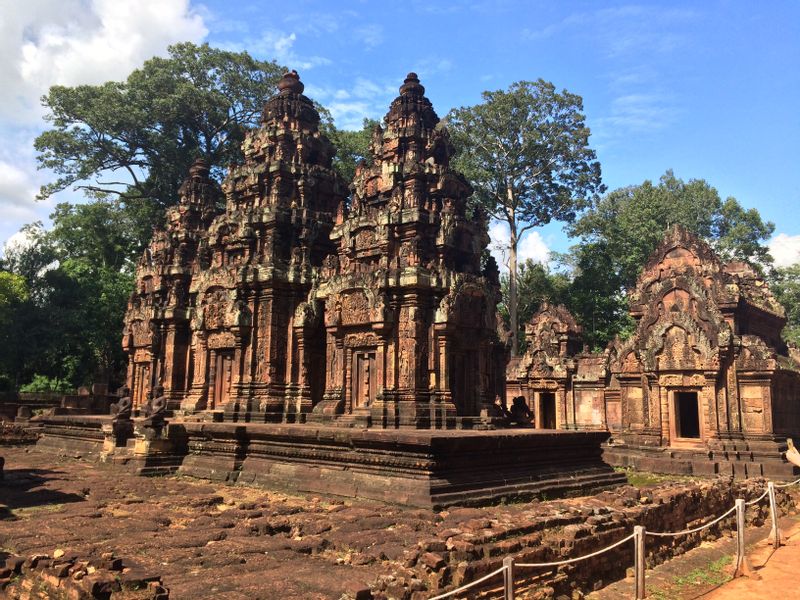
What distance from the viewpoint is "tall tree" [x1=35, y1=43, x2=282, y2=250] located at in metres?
34.1

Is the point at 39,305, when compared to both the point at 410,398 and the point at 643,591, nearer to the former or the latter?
the point at 410,398

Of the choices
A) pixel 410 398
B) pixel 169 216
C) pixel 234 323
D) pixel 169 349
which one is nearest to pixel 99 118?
pixel 169 216

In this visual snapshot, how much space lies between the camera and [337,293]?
51.5 feet

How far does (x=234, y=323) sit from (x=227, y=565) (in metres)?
11.2

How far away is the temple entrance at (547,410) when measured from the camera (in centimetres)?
2594

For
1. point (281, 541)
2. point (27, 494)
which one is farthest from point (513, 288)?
point (281, 541)

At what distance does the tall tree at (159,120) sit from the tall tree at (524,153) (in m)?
12.2

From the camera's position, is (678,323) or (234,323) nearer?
(234,323)

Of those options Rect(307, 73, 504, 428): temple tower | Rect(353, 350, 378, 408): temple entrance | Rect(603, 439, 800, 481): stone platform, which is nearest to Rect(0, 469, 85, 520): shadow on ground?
Rect(307, 73, 504, 428): temple tower

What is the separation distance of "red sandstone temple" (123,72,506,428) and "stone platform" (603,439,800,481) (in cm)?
495

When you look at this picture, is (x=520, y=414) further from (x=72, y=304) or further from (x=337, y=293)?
(x=72, y=304)

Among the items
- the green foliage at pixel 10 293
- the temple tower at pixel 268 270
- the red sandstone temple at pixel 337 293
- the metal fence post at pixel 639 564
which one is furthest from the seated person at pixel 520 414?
the green foliage at pixel 10 293

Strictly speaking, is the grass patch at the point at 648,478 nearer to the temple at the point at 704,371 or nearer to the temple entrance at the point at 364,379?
the temple at the point at 704,371

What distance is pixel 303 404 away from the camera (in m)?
16.9
